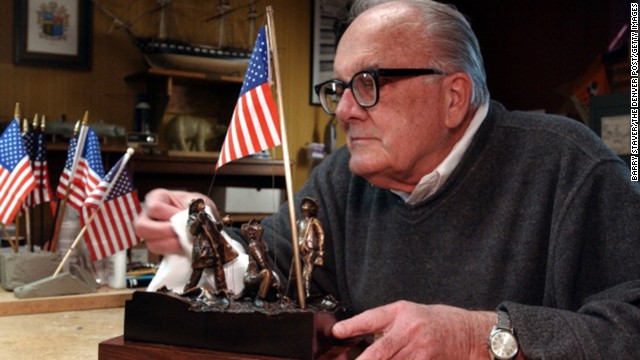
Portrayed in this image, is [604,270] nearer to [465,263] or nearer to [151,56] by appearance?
[465,263]

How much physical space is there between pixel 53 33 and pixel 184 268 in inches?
117

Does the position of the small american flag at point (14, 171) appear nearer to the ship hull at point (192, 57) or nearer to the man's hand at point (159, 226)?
the man's hand at point (159, 226)

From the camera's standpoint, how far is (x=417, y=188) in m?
1.49

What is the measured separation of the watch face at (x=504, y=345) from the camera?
1093mm

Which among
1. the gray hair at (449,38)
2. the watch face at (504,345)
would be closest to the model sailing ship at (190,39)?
the gray hair at (449,38)

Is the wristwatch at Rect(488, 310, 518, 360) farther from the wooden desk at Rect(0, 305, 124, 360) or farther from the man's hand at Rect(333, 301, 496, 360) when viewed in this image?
the wooden desk at Rect(0, 305, 124, 360)

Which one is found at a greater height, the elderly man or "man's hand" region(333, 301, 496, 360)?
the elderly man

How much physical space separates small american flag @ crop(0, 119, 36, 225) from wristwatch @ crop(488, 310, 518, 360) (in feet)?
5.47

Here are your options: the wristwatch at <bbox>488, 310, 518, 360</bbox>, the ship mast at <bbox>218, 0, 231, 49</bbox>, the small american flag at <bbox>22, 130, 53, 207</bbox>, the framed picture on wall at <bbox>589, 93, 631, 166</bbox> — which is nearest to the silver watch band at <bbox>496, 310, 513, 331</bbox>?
the wristwatch at <bbox>488, 310, 518, 360</bbox>

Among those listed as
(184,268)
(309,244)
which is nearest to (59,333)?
(184,268)

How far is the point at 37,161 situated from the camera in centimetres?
249

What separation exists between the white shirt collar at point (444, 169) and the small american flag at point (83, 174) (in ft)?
4.00

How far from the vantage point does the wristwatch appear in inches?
43.1

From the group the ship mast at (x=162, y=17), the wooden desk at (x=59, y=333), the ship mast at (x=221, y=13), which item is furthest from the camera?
the ship mast at (x=221, y=13)
